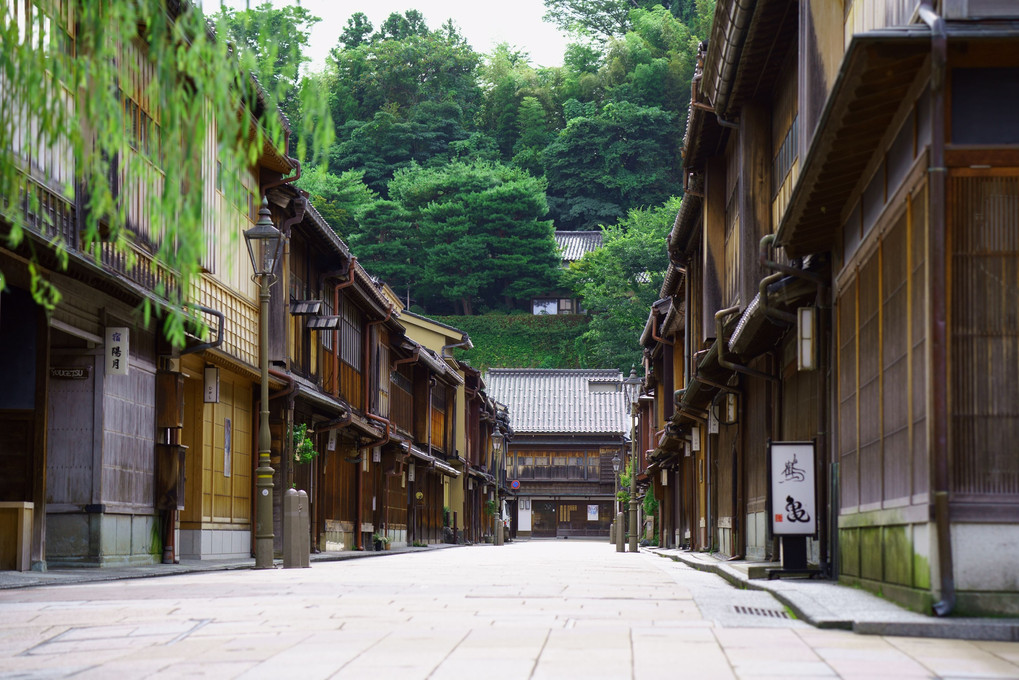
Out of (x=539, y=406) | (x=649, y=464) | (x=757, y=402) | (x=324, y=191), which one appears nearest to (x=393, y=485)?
(x=649, y=464)

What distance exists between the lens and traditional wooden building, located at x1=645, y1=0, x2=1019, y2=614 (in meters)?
8.77

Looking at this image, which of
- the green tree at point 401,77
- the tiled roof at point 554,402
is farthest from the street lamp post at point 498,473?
the green tree at point 401,77

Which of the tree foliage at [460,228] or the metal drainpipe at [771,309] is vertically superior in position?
the tree foliage at [460,228]

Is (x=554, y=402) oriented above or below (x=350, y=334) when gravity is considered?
below

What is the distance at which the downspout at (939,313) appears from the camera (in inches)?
337

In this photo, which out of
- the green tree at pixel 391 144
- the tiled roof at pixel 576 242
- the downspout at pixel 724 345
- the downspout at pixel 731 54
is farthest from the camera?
the tiled roof at pixel 576 242

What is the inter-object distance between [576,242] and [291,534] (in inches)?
2498

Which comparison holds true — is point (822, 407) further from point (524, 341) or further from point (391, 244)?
point (524, 341)

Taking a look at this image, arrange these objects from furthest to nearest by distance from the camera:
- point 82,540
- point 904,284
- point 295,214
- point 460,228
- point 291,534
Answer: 1. point 460,228
2. point 295,214
3. point 291,534
4. point 82,540
5. point 904,284

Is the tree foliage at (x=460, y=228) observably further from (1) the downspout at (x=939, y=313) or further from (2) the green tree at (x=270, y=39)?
(2) the green tree at (x=270, y=39)

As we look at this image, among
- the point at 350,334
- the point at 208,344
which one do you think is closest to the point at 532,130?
the point at 350,334

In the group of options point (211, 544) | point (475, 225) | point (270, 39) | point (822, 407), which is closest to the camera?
point (270, 39)

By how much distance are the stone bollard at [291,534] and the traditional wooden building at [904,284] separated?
25.3 feet

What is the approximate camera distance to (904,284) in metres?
9.83
